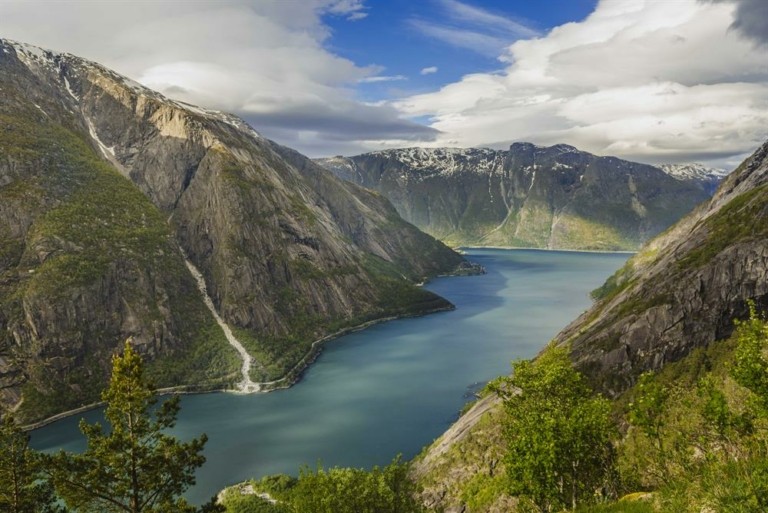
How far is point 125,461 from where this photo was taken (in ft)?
107

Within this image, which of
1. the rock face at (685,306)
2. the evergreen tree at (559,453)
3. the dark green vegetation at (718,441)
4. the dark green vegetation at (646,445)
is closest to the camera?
the dark green vegetation at (718,441)

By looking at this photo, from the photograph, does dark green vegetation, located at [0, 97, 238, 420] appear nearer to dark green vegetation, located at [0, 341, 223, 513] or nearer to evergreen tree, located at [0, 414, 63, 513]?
evergreen tree, located at [0, 414, 63, 513]

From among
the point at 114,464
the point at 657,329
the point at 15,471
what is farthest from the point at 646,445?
the point at 657,329

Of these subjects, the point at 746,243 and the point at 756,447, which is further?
the point at 746,243

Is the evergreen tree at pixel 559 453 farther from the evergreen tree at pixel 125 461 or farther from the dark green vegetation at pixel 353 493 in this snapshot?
the evergreen tree at pixel 125 461

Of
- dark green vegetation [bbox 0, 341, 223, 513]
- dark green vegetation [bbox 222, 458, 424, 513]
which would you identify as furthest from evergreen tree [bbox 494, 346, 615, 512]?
dark green vegetation [bbox 0, 341, 223, 513]

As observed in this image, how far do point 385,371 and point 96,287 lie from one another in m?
111

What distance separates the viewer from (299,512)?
40.9 m

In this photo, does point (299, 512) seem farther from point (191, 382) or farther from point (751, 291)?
point (191, 382)

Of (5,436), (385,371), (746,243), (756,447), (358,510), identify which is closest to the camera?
(756,447)

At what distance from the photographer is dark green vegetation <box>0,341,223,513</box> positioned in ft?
105

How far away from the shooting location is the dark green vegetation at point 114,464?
31922mm

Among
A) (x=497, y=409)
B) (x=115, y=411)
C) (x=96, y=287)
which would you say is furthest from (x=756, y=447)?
(x=96, y=287)

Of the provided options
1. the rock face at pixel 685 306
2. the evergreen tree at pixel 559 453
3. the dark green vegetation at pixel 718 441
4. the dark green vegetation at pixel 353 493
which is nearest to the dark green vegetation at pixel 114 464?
the dark green vegetation at pixel 353 493
